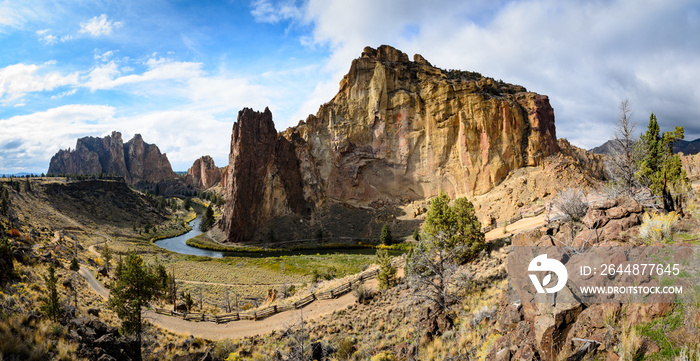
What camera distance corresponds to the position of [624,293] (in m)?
6.51

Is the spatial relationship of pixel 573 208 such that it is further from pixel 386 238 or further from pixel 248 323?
pixel 386 238

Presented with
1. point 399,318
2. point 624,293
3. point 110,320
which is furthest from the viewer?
point 110,320

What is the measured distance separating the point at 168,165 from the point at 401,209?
173 m

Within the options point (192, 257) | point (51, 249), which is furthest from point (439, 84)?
point (51, 249)

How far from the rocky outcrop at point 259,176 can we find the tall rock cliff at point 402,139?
1.11 ft

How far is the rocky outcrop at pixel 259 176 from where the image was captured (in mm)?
79312

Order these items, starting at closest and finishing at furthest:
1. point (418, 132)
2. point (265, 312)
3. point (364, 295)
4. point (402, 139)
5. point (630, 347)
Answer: point (630, 347)
point (364, 295)
point (265, 312)
point (418, 132)
point (402, 139)

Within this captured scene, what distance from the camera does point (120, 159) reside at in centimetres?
19125

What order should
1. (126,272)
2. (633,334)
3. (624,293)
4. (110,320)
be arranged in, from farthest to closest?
(110,320)
(126,272)
(624,293)
(633,334)

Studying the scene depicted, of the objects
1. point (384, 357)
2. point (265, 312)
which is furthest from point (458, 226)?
point (265, 312)

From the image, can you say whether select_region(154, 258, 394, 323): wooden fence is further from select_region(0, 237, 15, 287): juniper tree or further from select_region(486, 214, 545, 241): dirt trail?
select_region(486, 214, 545, 241): dirt trail

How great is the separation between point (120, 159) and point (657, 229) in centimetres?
22948

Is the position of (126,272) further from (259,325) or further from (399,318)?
(399,318)

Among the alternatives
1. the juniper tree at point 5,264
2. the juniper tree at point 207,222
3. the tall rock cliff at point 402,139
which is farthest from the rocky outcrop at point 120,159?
the juniper tree at point 5,264
